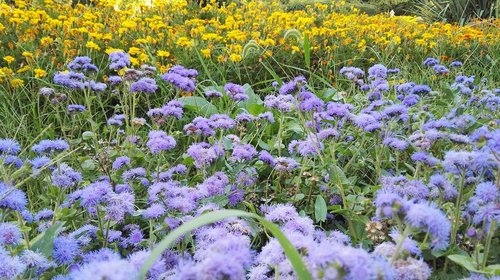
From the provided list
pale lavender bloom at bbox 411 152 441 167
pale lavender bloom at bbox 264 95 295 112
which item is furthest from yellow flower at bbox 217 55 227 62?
Answer: pale lavender bloom at bbox 411 152 441 167

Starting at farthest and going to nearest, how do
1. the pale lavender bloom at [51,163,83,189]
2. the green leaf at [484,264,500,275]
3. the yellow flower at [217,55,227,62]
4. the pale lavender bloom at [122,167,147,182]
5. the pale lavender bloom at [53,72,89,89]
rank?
the yellow flower at [217,55,227,62]
the pale lavender bloom at [53,72,89,89]
the pale lavender bloom at [122,167,147,182]
the pale lavender bloom at [51,163,83,189]
the green leaf at [484,264,500,275]

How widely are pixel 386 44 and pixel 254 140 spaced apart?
8.50 feet

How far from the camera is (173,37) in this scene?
14.2ft

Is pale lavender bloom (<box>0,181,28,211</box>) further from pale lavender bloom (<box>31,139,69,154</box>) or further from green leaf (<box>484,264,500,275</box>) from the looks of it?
green leaf (<box>484,264,500,275</box>)

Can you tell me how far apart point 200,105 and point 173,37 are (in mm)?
1464

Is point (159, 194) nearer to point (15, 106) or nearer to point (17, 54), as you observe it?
point (15, 106)

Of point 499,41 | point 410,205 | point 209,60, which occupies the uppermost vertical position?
point 410,205

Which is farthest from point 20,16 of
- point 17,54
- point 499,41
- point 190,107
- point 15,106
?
point 499,41

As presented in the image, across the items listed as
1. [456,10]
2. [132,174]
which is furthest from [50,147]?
[456,10]

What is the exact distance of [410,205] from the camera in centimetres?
89

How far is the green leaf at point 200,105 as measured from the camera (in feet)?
9.54

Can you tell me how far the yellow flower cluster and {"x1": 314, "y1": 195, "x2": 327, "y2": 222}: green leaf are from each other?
1.38 m

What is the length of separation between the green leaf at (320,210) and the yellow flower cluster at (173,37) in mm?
1381

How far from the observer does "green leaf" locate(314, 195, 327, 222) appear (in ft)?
5.95
